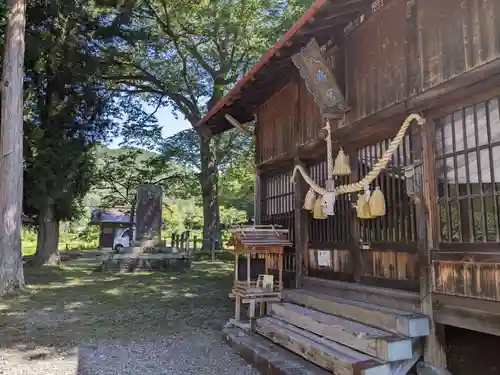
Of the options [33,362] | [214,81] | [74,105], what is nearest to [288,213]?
[33,362]

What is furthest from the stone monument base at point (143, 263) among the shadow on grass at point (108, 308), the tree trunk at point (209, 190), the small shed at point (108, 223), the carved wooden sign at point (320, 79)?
the small shed at point (108, 223)

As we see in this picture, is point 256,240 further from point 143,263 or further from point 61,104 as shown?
point 61,104

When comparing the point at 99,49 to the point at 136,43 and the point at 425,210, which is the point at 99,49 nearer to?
the point at 136,43

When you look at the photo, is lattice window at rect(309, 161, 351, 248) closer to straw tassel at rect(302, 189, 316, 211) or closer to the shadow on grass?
straw tassel at rect(302, 189, 316, 211)

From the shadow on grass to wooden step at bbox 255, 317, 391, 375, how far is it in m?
1.99

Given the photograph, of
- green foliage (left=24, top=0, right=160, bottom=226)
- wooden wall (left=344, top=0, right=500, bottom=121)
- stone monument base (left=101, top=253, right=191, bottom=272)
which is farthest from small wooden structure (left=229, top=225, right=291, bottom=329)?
green foliage (left=24, top=0, right=160, bottom=226)

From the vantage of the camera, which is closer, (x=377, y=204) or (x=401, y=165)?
(x=377, y=204)

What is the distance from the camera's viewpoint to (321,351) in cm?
461

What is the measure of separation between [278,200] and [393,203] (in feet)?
11.5

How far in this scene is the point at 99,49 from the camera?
17984mm

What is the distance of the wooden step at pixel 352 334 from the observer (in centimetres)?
409

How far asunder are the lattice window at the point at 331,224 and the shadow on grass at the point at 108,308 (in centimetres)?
250

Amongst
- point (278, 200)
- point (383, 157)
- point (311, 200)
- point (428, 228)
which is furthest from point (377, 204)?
point (278, 200)

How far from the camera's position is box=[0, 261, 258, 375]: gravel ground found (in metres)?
5.41
